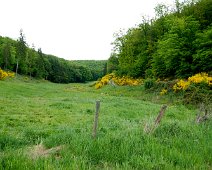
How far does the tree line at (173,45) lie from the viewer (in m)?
37.8

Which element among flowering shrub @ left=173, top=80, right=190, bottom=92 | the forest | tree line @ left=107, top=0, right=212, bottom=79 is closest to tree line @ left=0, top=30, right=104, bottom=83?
the forest

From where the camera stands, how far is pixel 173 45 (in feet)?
131

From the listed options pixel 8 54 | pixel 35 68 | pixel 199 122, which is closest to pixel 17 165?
pixel 199 122

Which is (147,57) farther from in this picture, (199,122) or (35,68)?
(35,68)

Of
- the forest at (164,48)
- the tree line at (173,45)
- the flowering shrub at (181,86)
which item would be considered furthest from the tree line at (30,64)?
the flowering shrub at (181,86)

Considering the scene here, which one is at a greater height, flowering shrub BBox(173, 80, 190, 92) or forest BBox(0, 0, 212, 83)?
forest BBox(0, 0, 212, 83)

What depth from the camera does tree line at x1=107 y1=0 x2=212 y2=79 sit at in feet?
124

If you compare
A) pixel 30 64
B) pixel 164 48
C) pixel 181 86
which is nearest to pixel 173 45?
pixel 164 48

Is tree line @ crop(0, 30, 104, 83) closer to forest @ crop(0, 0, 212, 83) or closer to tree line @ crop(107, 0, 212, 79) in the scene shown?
forest @ crop(0, 0, 212, 83)

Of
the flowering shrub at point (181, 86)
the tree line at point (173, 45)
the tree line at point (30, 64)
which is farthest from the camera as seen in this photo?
the tree line at point (30, 64)

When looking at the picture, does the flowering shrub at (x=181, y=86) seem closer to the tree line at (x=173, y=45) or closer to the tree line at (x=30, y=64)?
the tree line at (x=173, y=45)

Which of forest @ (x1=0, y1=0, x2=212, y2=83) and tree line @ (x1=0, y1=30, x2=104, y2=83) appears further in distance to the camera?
tree line @ (x1=0, y1=30, x2=104, y2=83)

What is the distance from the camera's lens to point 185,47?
39.4 m

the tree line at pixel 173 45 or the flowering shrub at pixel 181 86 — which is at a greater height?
the tree line at pixel 173 45
